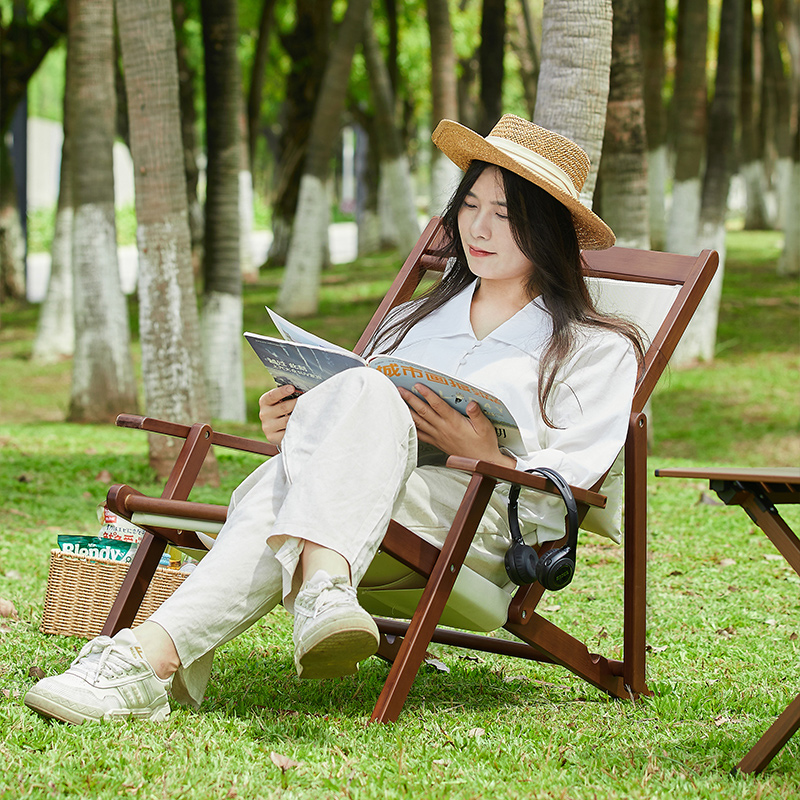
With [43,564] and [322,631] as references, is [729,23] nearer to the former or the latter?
[43,564]

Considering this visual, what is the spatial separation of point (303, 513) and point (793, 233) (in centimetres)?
1663

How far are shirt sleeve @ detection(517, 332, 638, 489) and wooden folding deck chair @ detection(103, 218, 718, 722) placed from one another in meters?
0.09

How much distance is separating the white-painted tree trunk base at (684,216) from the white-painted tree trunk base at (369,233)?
1184 cm

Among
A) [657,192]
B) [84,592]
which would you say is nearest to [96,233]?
[84,592]

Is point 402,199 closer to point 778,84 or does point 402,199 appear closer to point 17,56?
point 17,56

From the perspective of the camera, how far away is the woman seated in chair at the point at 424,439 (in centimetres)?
289

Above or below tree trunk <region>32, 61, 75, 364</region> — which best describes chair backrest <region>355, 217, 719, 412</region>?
above

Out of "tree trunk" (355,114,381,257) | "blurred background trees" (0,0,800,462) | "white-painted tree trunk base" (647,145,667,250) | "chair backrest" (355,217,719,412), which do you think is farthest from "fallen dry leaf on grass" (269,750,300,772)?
"tree trunk" (355,114,381,257)

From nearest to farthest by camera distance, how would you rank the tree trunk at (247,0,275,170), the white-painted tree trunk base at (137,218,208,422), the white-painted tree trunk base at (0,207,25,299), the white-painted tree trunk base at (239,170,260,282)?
the white-painted tree trunk base at (137,218,208,422), the white-painted tree trunk base at (0,207,25,299), the white-painted tree trunk base at (239,170,260,282), the tree trunk at (247,0,275,170)

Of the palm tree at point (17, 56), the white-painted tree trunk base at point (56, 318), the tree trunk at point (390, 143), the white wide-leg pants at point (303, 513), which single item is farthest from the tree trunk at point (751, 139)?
the white wide-leg pants at point (303, 513)

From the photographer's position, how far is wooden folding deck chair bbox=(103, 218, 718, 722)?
9.88 feet

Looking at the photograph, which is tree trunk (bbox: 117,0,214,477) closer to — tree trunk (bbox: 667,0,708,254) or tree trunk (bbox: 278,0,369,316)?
tree trunk (bbox: 278,0,369,316)

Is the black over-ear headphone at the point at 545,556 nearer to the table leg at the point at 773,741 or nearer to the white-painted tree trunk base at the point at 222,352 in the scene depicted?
the table leg at the point at 773,741

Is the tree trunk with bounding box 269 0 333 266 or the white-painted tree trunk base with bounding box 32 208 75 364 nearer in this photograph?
the white-painted tree trunk base with bounding box 32 208 75 364
